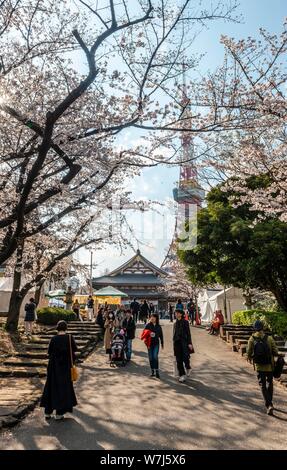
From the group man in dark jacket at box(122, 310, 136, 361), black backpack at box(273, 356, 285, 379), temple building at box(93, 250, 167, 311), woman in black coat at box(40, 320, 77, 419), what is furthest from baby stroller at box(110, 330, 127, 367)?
temple building at box(93, 250, 167, 311)

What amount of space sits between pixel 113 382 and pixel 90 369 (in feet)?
6.09

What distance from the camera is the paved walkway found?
507 cm

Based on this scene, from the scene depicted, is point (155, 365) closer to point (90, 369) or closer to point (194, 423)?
point (90, 369)

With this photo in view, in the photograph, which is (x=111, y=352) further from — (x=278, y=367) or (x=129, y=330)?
(x=278, y=367)

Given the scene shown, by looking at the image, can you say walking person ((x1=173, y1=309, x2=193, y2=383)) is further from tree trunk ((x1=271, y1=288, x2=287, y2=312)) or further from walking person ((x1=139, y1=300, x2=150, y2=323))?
walking person ((x1=139, y1=300, x2=150, y2=323))

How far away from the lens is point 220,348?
49.9 ft

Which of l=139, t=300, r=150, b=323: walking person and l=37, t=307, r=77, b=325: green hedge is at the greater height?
l=139, t=300, r=150, b=323: walking person

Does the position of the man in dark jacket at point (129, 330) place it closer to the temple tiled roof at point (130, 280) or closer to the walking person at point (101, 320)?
the walking person at point (101, 320)

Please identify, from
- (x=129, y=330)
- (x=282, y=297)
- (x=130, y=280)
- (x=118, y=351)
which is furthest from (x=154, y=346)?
(x=130, y=280)

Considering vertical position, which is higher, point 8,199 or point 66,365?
point 8,199

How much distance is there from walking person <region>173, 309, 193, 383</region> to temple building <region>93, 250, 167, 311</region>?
114 ft

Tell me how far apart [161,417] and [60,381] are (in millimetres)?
1756
